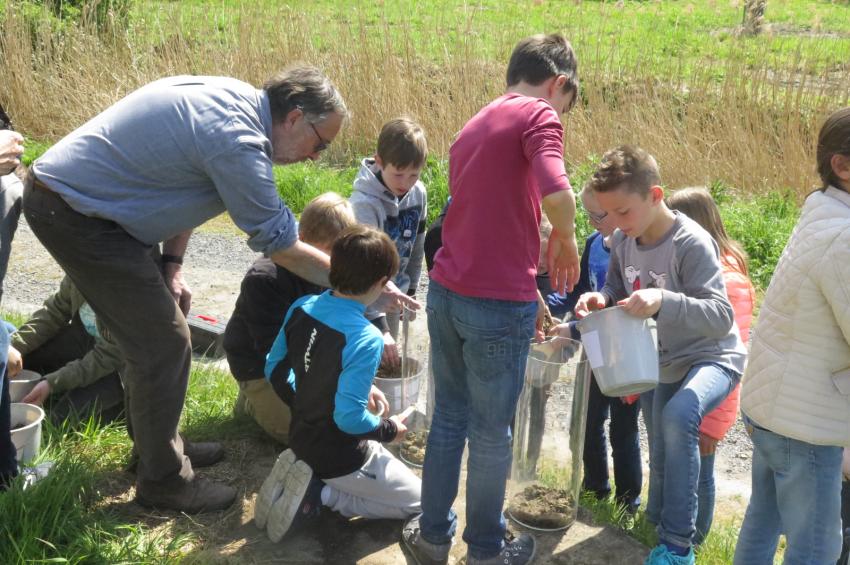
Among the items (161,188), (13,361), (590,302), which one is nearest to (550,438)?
(590,302)

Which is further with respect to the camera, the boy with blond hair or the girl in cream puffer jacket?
the boy with blond hair

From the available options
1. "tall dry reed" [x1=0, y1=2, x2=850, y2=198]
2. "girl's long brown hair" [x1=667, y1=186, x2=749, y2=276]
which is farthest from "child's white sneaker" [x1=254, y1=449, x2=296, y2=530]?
"tall dry reed" [x1=0, y1=2, x2=850, y2=198]

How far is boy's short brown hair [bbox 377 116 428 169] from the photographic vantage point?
4.32 metres

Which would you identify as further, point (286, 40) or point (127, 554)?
point (286, 40)

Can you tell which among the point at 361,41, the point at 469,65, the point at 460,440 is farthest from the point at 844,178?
the point at 361,41

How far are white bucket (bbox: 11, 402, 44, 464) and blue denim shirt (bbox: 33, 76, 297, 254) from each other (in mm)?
1048

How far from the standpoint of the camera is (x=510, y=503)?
3.73 metres

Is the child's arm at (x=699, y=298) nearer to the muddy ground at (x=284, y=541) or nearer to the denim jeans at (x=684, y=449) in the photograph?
the denim jeans at (x=684, y=449)

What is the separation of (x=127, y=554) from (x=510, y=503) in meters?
1.49

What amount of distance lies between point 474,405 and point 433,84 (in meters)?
6.61

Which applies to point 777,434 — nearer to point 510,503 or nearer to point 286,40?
point 510,503

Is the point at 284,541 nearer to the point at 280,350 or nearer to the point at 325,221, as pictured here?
the point at 280,350

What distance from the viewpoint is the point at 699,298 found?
3.27 metres

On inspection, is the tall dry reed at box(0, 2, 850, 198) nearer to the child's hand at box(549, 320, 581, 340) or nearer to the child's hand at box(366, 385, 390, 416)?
the child's hand at box(549, 320, 581, 340)
